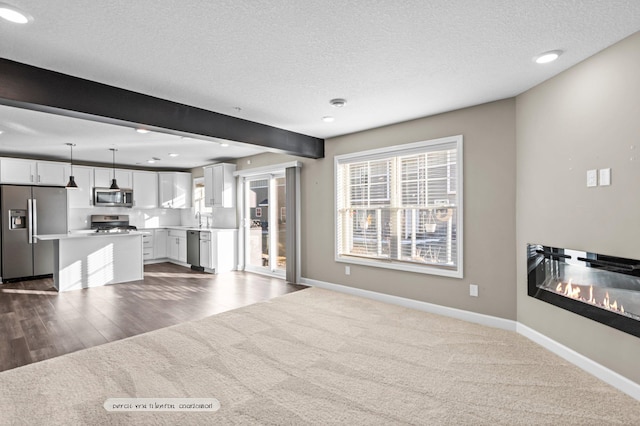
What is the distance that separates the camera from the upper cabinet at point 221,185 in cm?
711

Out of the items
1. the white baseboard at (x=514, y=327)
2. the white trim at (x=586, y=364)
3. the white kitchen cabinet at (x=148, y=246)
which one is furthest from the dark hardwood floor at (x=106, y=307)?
the white trim at (x=586, y=364)

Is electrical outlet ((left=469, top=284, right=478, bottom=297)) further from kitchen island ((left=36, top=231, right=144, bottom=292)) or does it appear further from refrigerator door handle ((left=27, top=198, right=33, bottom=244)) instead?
refrigerator door handle ((left=27, top=198, right=33, bottom=244))

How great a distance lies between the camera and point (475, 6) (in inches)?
75.8

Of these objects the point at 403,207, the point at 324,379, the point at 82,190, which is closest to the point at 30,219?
the point at 82,190

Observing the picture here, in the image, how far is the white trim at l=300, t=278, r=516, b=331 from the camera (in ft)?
11.9

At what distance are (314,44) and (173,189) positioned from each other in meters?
7.25

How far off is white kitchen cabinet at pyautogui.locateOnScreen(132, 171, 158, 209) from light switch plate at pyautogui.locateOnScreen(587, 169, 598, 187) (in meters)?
8.63

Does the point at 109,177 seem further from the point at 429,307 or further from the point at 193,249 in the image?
the point at 429,307

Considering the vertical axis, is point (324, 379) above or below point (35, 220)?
below

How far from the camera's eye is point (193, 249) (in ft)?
24.5

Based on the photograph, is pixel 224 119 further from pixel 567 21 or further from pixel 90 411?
pixel 567 21

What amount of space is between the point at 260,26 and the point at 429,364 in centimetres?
292

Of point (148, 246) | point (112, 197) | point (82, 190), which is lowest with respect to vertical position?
point (148, 246)

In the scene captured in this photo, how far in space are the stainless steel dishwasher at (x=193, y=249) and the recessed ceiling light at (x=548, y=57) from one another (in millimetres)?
6692
